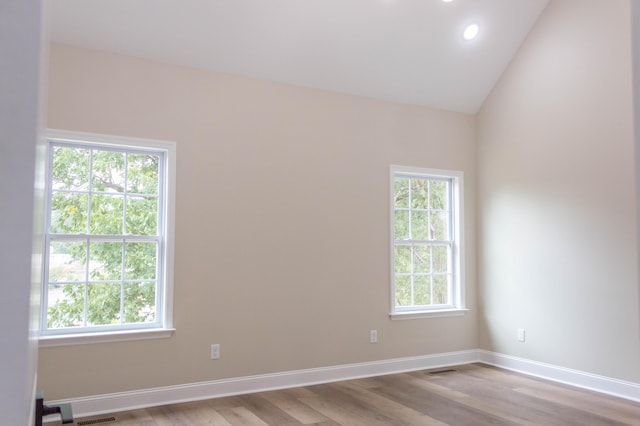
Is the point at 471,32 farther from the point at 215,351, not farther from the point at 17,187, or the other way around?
the point at 17,187

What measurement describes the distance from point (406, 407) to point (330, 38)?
318cm

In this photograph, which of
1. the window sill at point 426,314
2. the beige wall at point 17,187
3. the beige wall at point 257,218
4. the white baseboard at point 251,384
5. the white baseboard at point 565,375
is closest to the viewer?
the beige wall at point 17,187

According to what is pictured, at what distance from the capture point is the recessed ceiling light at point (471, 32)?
4952 mm

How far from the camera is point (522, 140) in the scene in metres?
5.36

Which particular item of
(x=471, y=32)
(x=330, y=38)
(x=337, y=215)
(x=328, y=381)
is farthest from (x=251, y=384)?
(x=471, y=32)

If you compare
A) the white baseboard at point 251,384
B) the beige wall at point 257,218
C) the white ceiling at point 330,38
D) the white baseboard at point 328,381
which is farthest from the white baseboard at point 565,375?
the white ceiling at point 330,38

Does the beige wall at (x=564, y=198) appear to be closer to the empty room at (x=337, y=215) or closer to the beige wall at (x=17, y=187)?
the empty room at (x=337, y=215)

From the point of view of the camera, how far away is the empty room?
397 cm

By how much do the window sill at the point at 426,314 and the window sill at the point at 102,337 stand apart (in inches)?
88.9

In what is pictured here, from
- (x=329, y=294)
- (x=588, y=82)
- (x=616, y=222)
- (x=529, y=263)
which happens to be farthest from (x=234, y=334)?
(x=588, y=82)

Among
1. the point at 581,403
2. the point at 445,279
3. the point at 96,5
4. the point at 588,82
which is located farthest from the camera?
the point at 445,279

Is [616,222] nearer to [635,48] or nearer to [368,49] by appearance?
[368,49]

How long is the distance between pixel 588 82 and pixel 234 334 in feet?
12.6

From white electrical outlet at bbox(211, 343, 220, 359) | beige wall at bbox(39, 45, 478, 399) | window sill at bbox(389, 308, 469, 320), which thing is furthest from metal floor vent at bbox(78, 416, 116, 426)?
window sill at bbox(389, 308, 469, 320)
